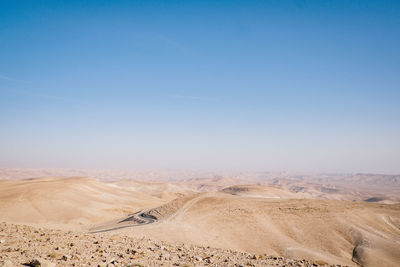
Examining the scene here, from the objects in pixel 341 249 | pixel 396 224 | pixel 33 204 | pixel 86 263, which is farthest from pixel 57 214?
pixel 396 224

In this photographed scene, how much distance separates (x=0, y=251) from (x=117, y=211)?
1349 inches

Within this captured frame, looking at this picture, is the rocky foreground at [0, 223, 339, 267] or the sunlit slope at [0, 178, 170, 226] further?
the sunlit slope at [0, 178, 170, 226]

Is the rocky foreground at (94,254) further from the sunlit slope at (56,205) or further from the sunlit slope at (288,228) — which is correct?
the sunlit slope at (56,205)

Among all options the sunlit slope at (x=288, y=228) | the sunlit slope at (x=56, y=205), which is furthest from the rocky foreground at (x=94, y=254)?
the sunlit slope at (x=56, y=205)

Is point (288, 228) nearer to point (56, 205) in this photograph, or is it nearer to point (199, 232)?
point (199, 232)

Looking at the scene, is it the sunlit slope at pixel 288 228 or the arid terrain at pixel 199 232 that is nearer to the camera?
the arid terrain at pixel 199 232

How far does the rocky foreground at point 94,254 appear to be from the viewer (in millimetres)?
9453

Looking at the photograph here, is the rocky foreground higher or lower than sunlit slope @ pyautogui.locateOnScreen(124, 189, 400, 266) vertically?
higher

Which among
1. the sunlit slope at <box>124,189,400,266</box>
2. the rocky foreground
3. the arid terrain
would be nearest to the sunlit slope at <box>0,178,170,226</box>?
the arid terrain

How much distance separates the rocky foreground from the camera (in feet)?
31.0

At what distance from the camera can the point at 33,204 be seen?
37.5m

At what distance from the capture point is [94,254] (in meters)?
10.7

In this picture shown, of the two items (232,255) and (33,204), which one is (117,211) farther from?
(232,255)

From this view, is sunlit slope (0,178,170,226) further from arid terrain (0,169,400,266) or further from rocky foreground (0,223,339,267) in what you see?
rocky foreground (0,223,339,267)
